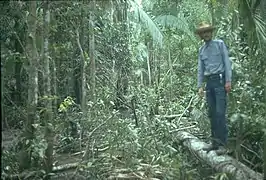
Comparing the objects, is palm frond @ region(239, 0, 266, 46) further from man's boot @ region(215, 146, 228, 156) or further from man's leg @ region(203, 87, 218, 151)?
man's boot @ region(215, 146, 228, 156)

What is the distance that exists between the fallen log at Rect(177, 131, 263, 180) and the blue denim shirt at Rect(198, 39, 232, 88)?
1.06 metres

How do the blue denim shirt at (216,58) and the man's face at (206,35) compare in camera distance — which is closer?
the blue denim shirt at (216,58)

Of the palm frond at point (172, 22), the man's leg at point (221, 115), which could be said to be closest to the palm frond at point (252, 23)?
the man's leg at point (221, 115)

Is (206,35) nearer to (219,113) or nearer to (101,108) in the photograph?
(219,113)

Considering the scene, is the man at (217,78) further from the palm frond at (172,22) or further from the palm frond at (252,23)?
the palm frond at (172,22)

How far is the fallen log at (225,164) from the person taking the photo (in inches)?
203

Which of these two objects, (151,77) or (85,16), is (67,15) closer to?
(85,16)

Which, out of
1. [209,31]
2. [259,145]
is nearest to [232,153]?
[259,145]

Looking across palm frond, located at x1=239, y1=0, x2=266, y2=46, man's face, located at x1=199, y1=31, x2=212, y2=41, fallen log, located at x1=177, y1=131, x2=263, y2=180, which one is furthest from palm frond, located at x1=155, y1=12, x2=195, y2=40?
man's face, located at x1=199, y1=31, x2=212, y2=41

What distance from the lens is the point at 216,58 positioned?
599 centimetres

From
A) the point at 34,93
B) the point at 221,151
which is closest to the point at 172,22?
the point at 34,93

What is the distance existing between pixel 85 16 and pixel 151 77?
9.46 metres

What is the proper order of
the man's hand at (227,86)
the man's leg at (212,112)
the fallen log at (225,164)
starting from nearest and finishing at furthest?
the fallen log at (225,164)
the man's hand at (227,86)
the man's leg at (212,112)

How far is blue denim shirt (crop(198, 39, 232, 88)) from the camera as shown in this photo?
5832 mm
